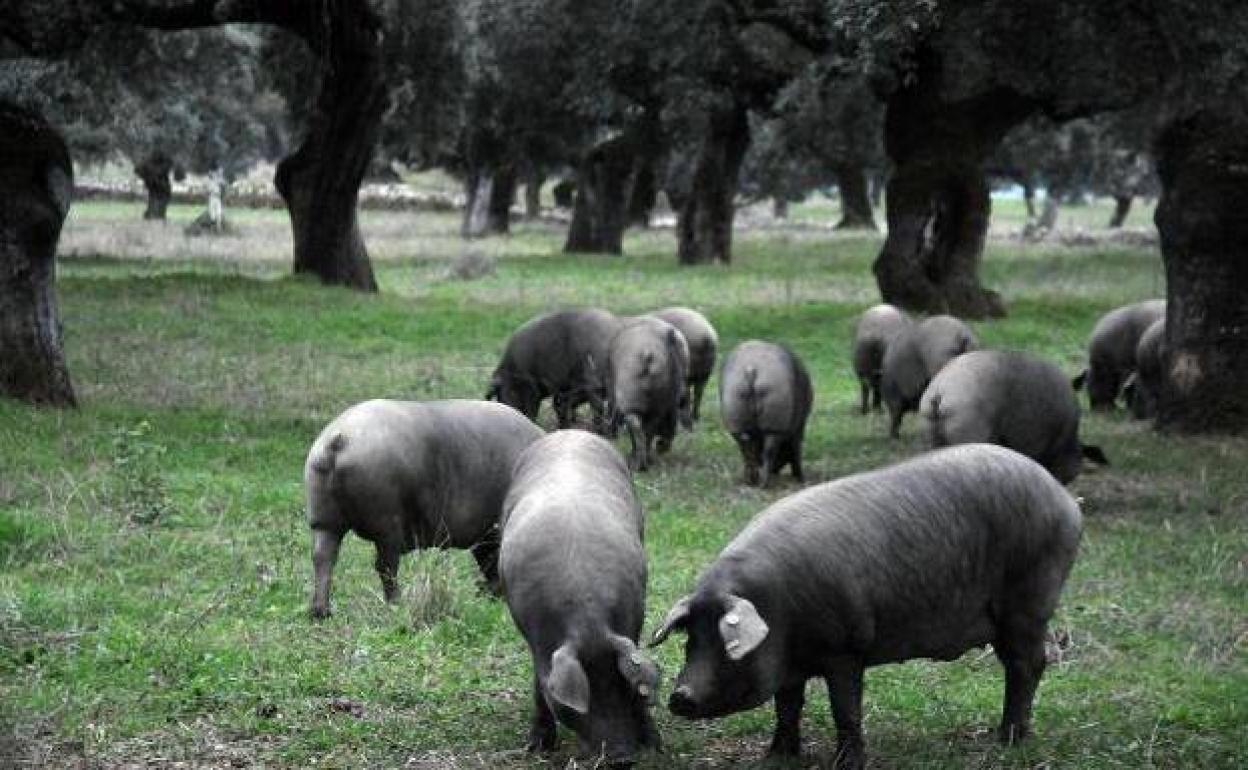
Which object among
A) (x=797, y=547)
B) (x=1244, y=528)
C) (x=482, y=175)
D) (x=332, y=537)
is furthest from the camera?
(x=482, y=175)

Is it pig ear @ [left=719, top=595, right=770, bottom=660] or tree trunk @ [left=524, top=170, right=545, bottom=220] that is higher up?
pig ear @ [left=719, top=595, right=770, bottom=660]

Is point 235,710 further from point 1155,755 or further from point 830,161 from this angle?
point 830,161

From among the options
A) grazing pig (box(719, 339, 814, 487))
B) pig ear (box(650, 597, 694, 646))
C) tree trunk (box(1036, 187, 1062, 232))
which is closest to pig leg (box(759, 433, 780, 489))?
grazing pig (box(719, 339, 814, 487))

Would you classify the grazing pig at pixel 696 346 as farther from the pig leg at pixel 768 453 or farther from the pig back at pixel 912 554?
the pig back at pixel 912 554

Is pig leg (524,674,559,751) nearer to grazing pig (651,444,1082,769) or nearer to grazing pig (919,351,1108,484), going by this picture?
grazing pig (651,444,1082,769)

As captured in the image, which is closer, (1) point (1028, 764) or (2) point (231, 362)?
(1) point (1028, 764)

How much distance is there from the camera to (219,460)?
539 inches

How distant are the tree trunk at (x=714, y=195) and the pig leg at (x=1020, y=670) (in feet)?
95.3

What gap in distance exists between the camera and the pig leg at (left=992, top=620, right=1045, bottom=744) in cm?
745

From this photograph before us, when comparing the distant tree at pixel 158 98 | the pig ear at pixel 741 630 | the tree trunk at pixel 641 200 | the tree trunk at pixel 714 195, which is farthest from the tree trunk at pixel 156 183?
the pig ear at pixel 741 630

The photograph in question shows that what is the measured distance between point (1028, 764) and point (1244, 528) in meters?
5.88

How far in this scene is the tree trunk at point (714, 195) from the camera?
36.4m

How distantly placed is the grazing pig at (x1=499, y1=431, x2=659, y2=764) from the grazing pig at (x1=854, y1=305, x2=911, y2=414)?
11.2 m

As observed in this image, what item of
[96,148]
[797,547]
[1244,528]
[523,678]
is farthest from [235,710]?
[96,148]
